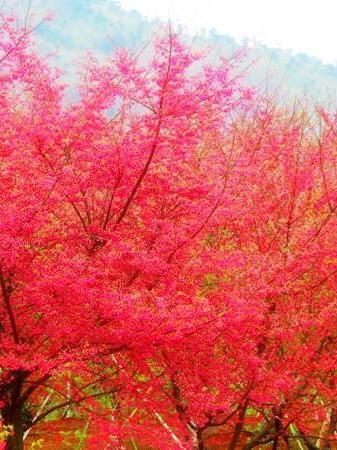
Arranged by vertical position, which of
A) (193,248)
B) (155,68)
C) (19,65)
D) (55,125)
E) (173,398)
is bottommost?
(173,398)

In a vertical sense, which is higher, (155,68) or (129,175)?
(155,68)

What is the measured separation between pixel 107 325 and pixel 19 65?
495 cm

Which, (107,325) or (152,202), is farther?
(152,202)

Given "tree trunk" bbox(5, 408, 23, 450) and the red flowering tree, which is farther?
"tree trunk" bbox(5, 408, 23, 450)

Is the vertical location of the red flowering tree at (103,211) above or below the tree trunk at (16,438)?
above

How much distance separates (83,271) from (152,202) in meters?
2.75

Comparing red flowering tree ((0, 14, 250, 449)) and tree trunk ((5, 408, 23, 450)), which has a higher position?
red flowering tree ((0, 14, 250, 449))

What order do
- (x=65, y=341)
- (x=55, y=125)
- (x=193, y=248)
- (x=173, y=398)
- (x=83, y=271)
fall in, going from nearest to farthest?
(x=83, y=271) → (x=65, y=341) → (x=55, y=125) → (x=193, y=248) → (x=173, y=398)

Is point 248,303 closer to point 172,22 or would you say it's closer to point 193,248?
point 193,248

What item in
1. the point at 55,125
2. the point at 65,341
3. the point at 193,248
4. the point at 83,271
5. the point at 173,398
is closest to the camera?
the point at 83,271

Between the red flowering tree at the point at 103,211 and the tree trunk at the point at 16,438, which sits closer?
the red flowering tree at the point at 103,211

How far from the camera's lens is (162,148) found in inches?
389

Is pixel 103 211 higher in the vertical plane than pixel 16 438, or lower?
higher

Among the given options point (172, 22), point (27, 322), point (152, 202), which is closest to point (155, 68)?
point (172, 22)
